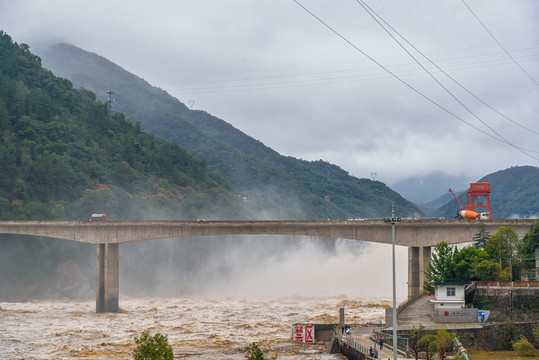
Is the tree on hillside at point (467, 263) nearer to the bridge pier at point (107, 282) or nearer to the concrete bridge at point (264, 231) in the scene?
the concrete bridge at point (264, 231)

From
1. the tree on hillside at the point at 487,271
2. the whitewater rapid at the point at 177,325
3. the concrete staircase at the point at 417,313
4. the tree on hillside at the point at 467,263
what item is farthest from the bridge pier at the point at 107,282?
the tree on hillside at the point at 487,271

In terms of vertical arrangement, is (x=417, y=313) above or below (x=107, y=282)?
below

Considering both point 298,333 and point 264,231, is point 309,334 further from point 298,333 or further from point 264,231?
point 264,231

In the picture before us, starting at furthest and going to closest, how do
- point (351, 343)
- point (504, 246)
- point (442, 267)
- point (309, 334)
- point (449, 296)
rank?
point (504, 246), point (442, 267), point (449, 296), point (309, 334), point (351, 343)

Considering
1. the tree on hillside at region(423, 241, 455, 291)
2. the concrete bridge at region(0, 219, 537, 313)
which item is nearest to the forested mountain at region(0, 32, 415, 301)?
the concrete bridge at region(0, 219, 537, 313)

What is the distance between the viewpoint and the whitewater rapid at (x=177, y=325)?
70875 millimetres

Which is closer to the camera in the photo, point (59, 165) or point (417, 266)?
point (417, 266)

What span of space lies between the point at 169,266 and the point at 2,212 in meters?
40.9

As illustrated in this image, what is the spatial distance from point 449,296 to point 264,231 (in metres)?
35.3

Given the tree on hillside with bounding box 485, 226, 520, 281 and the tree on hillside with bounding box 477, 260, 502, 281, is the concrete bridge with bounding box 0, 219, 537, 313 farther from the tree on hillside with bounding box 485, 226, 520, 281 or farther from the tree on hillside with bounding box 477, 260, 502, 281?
the tree on hillside with bounding box 477, 260, 502, 281

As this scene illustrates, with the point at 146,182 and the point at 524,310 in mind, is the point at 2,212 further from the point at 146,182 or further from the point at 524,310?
the point at 524,310

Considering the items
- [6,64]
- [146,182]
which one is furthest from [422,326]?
[6,64]

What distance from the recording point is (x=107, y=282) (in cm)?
10656

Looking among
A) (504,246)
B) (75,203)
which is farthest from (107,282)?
(75,203)
